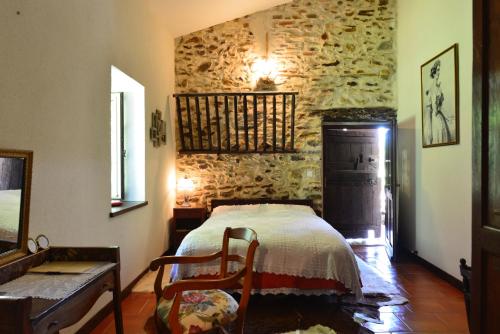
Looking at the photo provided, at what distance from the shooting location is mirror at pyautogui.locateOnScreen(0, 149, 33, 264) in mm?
1651

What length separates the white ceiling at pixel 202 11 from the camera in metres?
4.40

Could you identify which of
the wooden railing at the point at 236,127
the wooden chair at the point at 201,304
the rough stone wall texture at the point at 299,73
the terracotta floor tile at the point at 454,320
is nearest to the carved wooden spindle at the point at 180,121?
the wooden railing at the point at 236,127

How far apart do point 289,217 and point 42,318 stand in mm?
3173

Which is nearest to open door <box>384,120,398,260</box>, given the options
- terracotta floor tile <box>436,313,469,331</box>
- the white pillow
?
the white pillow

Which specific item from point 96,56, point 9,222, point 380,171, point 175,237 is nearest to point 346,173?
point 380,171

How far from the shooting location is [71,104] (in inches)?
96.5

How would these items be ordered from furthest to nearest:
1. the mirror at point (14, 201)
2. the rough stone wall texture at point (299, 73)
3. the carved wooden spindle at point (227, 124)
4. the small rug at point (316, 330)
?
1. the rough stone wall texture at point (299, 73)
2. the carved wooden spindle at point (227, 124)
3. the small rug at point (316, 330)
4. the mirror at point (14, 201)

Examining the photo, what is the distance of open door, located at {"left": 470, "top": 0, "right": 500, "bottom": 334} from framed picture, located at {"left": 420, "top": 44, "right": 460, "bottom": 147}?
2312 mm

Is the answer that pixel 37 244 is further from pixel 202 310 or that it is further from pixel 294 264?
pixel 294 264

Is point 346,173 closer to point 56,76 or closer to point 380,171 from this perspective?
point 380,171

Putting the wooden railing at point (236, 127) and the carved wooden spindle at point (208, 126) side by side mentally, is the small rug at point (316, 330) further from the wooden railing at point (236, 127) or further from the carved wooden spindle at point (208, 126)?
the carved wooden spindle at point (208, 126)

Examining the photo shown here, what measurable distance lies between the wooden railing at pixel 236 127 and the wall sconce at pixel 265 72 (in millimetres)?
183

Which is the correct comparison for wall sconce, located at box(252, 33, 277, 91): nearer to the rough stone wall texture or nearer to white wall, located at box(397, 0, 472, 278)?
the rough stone wall texture

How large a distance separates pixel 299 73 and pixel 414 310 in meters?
3.62
